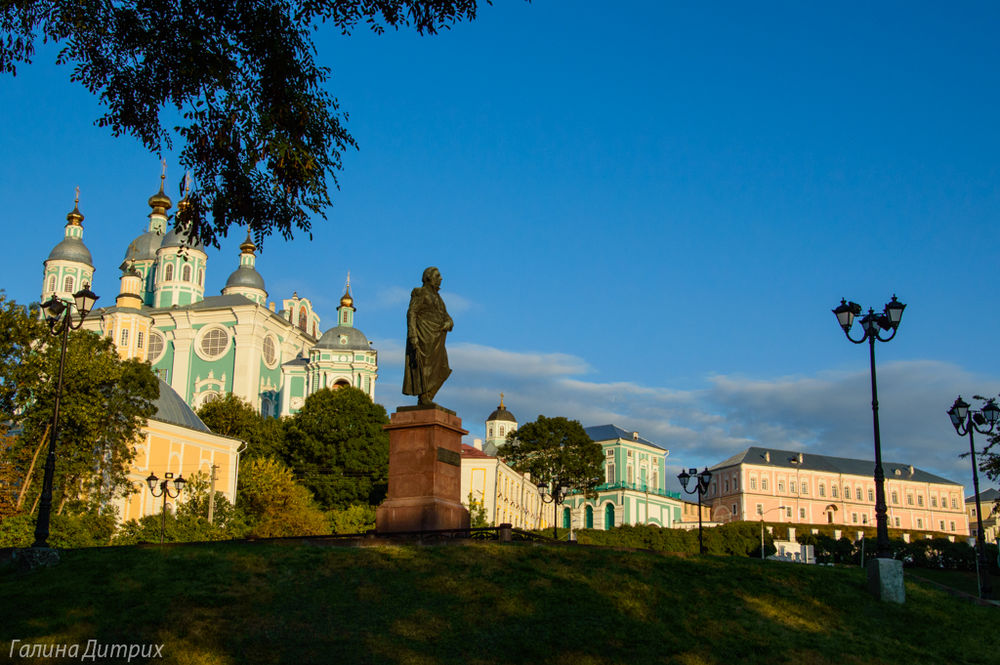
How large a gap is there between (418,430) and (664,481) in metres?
97.4

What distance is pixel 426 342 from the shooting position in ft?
63.7

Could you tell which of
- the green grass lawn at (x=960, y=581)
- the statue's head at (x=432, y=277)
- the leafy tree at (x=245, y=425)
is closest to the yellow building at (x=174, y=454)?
the leafy tree at (x=245, y=425)

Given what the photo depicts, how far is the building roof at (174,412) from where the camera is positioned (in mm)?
53219

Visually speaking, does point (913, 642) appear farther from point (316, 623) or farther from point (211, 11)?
point (211, 11)

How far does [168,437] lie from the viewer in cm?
5112

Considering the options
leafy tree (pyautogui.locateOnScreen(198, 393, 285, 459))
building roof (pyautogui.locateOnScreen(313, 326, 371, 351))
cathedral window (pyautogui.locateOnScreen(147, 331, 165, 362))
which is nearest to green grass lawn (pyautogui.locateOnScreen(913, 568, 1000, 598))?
leafy tree (pyautogui.locateOnScreen(198, 393, 285, 459))

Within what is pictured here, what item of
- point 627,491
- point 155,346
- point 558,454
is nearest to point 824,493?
point 627,491

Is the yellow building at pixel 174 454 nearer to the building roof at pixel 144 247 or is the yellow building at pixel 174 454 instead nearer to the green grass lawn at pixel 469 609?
the green grass lawn at pixel 469 609

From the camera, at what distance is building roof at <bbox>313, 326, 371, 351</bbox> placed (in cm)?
8406

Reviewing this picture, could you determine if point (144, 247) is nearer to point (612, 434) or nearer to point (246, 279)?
point (246, 279)

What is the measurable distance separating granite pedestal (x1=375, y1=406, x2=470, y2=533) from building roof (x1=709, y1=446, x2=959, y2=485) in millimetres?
104691

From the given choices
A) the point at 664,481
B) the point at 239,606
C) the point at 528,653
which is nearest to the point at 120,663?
the point at 239,606

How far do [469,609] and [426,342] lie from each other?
7447mm

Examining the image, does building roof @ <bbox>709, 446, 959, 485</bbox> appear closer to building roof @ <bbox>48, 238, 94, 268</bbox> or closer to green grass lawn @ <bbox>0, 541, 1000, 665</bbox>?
building roof @ <bbox>48, 238, 94, 268</bbox>
